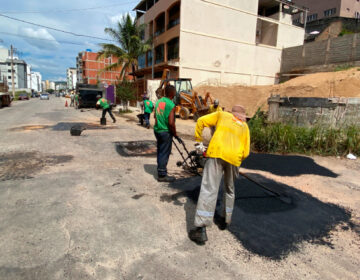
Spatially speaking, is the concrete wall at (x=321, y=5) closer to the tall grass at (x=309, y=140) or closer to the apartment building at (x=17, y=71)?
the tall grass at (x=309, y=140)

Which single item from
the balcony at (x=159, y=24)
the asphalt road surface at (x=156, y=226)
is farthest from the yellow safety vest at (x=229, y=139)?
the balcony at (x=159, y=24)

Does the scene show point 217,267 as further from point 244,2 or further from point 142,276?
point 244,2

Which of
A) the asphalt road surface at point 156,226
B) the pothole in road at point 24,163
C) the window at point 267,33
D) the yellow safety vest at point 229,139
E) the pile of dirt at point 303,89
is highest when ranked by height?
the window at point 267,33

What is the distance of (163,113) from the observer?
4.25 m

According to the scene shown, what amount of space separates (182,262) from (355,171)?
5.34 meters

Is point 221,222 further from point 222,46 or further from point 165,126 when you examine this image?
point 222,46

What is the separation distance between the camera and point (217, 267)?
2221mm

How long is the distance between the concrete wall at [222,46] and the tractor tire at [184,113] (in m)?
7.60

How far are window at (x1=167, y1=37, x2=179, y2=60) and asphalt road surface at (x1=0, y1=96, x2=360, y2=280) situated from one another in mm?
18628

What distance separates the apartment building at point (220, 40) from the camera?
20.7 meters

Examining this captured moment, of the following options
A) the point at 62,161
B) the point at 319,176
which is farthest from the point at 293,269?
the point at 62,161

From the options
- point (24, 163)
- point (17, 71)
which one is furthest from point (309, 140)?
point (17, 71)

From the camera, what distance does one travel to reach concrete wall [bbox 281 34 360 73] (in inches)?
770

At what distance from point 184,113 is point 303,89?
7.81 meters
